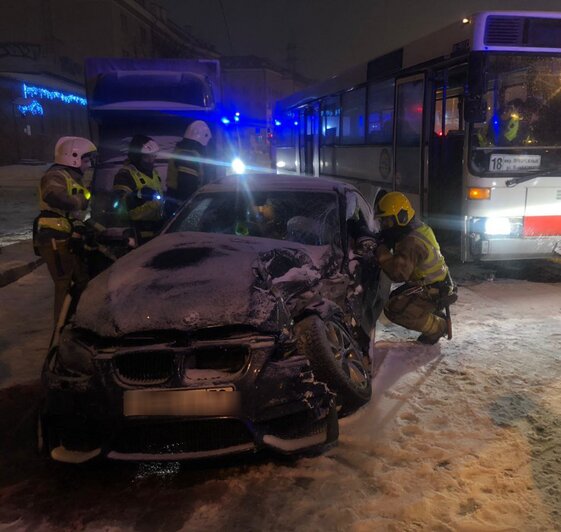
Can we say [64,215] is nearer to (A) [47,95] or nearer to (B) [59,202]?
(B) [59,202]

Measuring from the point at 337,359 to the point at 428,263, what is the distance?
5.87 ft

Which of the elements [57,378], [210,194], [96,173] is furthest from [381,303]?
[96,173]

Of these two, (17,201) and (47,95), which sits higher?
(47,95)

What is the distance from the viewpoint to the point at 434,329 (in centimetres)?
508

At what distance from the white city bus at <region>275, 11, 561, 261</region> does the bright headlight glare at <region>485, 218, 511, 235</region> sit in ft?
0.04

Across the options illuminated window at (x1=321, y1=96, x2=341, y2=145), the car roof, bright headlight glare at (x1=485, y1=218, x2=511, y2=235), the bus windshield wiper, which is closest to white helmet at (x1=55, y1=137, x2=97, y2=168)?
the car roof

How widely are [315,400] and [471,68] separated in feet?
16.7

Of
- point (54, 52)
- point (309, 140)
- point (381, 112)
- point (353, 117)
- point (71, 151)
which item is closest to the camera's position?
point (71, 151)

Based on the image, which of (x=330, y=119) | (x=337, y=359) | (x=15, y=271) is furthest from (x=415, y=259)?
(x=330, y=119)

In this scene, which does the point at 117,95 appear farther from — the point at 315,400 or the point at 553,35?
the point at 315,400

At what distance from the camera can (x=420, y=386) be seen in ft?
14.1

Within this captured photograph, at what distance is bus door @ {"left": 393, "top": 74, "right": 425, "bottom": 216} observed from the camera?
8102 millimetres

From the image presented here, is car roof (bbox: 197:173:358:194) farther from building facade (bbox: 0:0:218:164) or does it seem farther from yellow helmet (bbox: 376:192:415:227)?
building facade (bbox: 0:0:218:164)

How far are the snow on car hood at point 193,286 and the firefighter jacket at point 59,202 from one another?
1420 mm
